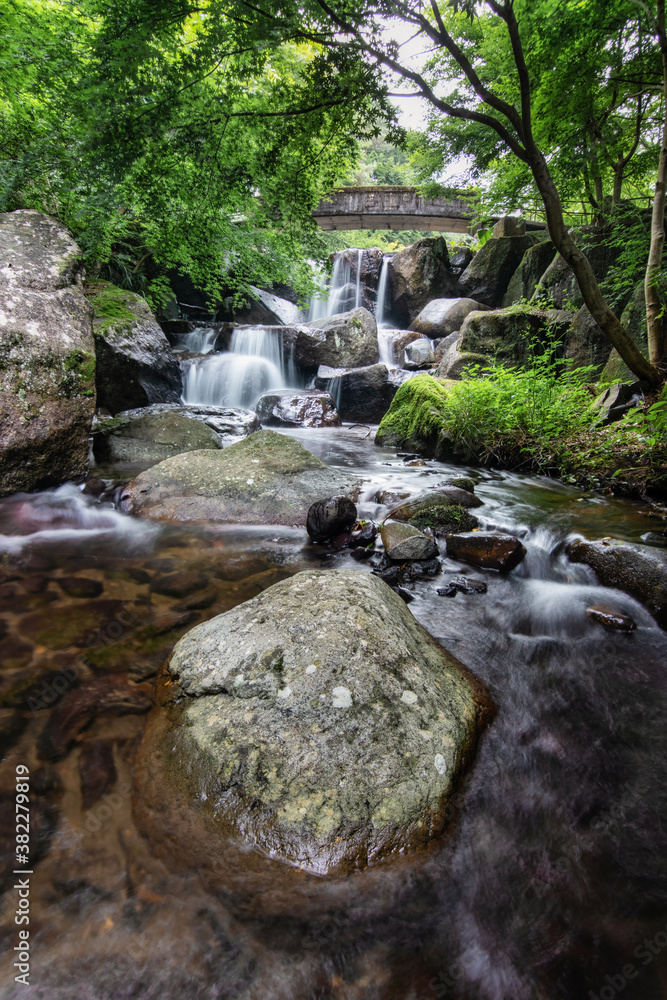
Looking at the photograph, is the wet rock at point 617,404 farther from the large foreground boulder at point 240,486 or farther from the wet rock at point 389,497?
the large foreground boulder at point 240,486

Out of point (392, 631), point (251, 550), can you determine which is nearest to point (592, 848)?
point (392, 631)

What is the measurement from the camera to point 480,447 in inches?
285

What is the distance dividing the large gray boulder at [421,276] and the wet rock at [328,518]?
57.7 ft

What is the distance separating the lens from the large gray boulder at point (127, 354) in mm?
7688

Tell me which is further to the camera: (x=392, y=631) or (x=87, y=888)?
(x=392, y=631)

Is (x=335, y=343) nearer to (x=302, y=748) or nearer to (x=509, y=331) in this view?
(x=509, y=331)

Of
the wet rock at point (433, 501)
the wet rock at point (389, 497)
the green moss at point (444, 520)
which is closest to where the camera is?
the green moss at point (444, 520)

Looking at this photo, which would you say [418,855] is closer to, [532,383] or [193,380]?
[532,383]

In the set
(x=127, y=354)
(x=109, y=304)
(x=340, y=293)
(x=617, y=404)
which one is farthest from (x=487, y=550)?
(x=340, y=293)

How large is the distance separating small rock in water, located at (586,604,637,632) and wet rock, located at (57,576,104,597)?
11.7 ft

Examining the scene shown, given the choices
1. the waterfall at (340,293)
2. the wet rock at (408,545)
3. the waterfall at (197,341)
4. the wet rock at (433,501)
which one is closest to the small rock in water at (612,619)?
the wet rock at (408,545)

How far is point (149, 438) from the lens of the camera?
6742mm

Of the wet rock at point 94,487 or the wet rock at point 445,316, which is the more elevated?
the wet rock at point 445,316

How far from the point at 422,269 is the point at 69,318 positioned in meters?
17.7
